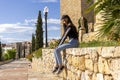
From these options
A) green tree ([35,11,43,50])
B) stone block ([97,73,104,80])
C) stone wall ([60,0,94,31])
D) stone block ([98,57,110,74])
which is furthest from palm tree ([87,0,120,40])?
green tree ([35,11,43,50])

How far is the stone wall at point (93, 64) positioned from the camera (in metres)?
4.38

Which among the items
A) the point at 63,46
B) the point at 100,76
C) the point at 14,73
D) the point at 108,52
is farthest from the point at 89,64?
the point at 14,73

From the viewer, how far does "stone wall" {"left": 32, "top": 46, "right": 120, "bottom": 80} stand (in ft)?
14.4

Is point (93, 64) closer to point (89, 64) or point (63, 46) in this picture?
point (89, 64)

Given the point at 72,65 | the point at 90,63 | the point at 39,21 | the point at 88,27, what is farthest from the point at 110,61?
the point at 39,21

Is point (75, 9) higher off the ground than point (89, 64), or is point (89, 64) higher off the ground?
point (75, 9)

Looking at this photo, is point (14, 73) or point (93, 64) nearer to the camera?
point (93, 64)

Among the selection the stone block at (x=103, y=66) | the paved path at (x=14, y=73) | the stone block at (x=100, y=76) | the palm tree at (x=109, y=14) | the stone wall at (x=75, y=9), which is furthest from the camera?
the stone wall at (x=75, y=9)

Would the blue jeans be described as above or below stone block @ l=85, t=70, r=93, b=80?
above

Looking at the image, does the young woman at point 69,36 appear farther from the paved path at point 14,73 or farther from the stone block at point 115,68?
the stone block at point 115,68

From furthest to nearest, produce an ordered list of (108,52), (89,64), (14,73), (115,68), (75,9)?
(75,9) < (14,73) < (89,64) < (108,52) < (115,68)

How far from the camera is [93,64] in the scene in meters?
5.39

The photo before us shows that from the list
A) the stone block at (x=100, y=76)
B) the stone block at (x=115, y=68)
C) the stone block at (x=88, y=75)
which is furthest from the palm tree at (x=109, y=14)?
the stone block at (x=88, y=75)

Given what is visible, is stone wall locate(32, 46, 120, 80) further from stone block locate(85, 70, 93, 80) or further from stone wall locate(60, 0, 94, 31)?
stone wall locate(60, 0, 94, 31)
